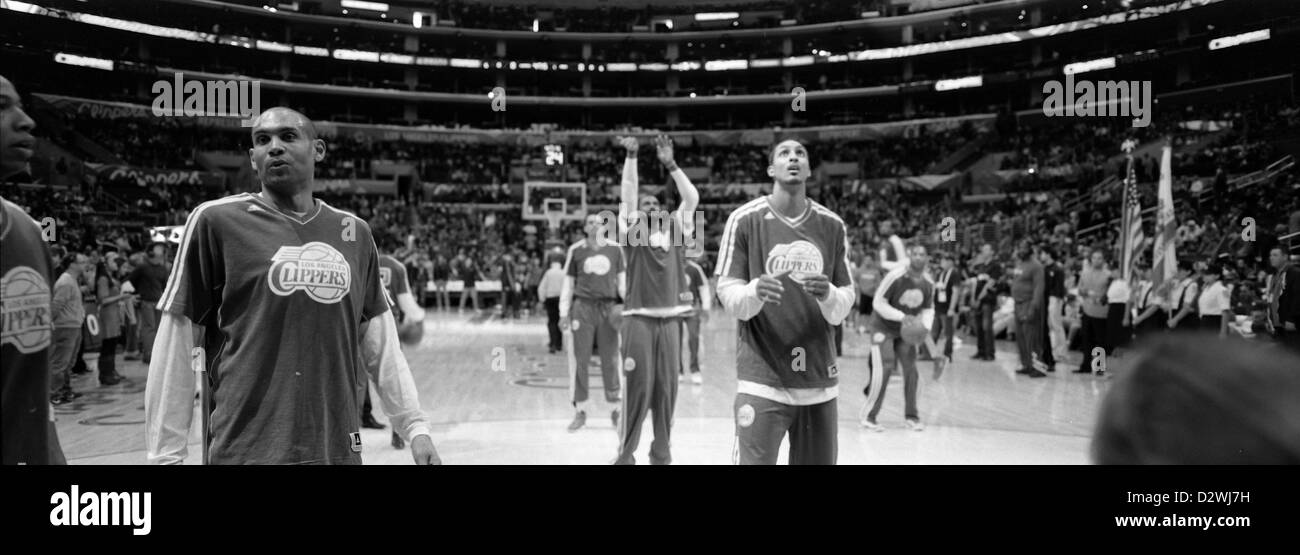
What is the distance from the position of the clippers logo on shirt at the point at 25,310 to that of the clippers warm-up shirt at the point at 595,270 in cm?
554

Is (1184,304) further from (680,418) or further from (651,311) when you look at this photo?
(651,311)

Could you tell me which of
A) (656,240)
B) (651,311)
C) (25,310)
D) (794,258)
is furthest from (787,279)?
(25,310)

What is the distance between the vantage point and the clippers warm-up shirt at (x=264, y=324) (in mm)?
2178

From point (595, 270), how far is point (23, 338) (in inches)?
222

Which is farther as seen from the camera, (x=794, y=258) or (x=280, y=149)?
(x=794, y=258)

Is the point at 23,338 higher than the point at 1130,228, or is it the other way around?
the point at 1130,228

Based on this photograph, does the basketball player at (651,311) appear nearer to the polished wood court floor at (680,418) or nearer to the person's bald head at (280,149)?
the polished wood court floor at (680,418)

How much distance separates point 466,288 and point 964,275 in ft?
42.3

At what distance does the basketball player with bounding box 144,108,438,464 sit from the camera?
212 centimetres

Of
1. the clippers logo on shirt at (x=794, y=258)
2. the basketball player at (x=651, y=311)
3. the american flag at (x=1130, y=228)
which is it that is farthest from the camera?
the american flag at (x=1130, y=228)

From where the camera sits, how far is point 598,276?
23.6 feet

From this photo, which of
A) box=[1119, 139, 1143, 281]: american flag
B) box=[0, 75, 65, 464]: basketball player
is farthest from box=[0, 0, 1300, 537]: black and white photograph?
box=[1119, 139, 1143, 281]: american flag

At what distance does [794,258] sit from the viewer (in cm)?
355

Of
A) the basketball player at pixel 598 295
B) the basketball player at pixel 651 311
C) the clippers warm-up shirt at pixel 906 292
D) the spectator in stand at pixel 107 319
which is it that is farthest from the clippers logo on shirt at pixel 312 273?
the spectator in stand at pixel 107 319
